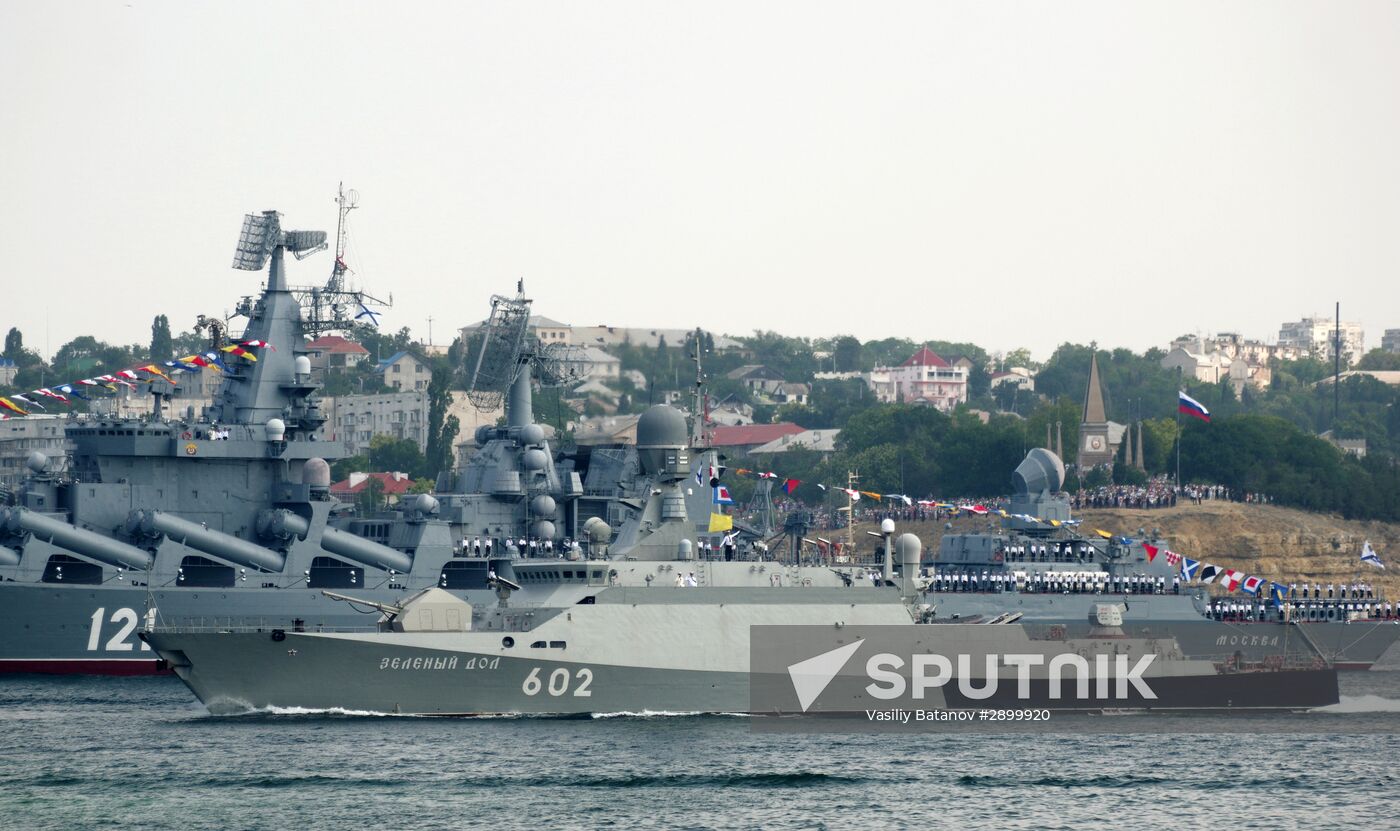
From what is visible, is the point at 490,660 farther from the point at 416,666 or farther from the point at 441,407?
the point at 441,407

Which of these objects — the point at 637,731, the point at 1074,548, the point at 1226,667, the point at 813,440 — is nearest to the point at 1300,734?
the point at 1226,667

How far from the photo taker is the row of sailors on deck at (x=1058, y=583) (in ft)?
176

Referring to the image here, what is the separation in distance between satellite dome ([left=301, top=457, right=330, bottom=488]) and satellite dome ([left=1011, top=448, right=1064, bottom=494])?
73.3 feet

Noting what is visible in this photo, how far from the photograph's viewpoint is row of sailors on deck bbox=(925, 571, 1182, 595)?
53.5m

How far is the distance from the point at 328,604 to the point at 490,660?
48.9 ft

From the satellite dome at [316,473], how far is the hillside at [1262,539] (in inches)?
1345

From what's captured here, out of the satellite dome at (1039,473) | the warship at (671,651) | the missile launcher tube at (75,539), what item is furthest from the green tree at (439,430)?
the warship at (671,651)

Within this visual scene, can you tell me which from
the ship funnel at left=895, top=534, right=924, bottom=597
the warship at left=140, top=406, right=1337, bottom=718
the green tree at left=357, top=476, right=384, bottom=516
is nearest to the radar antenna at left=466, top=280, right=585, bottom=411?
the warship at left=140, top=406, right=1337, bottom=718

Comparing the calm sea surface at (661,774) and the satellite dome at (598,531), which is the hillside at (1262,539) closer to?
the calm sea surface at (661,774)

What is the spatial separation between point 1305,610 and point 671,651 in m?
30.0

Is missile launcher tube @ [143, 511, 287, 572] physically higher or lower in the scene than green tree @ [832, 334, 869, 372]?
lower

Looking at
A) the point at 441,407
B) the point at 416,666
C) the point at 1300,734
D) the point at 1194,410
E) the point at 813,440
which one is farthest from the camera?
the point at 813,440

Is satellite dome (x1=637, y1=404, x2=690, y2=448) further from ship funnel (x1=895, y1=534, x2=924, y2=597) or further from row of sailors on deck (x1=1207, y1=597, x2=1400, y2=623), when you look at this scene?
row of sailors on deck (x1=1207, y1=597, x2=1400, y2=623)

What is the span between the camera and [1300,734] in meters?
36.7
